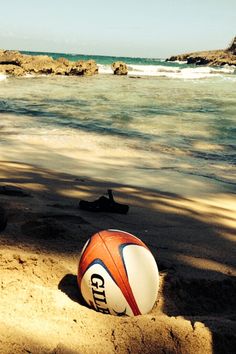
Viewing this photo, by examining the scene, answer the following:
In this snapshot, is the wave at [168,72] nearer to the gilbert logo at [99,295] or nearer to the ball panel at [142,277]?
the ball panel at [142,277]

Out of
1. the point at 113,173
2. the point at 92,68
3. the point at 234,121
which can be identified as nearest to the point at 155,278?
the point at 113,173

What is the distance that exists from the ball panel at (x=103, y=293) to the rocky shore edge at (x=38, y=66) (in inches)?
1393

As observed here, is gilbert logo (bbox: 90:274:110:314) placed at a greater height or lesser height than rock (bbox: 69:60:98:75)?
lesser

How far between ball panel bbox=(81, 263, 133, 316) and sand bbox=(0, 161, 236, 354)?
7 cm

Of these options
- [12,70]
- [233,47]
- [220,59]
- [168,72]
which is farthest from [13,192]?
[233,47]

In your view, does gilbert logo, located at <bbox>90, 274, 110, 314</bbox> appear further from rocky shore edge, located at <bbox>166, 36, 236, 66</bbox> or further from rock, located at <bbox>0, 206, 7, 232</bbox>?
rocky shore edge, located at <bbox>166, 36, 236, 66</bbox>

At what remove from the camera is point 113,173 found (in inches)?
279

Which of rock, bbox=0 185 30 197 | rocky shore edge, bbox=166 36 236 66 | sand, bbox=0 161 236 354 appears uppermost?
rocky shore edge, bbox=166 36 236 66

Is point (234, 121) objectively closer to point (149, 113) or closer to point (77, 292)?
point (149, 113)

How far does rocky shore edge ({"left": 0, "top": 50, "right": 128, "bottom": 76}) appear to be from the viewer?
36.6 m

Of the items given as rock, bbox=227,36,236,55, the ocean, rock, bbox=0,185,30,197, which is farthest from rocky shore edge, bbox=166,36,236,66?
rock, bbox=0,185,30,197

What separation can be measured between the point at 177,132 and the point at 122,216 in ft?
26.1

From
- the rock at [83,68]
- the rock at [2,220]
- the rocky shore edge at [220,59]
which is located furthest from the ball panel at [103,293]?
the rocky shore edge at [220,59]

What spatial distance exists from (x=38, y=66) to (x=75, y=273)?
38068 mm
